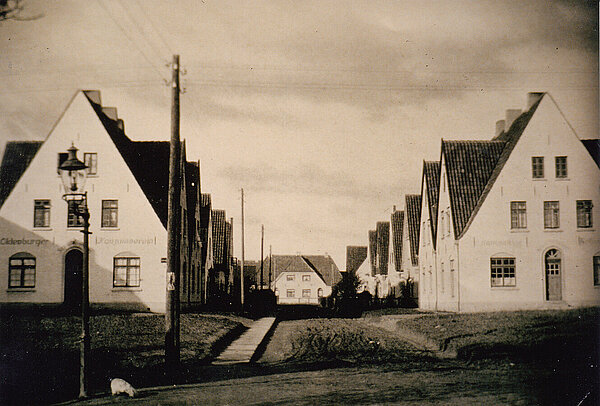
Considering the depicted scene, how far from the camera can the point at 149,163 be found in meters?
14.3

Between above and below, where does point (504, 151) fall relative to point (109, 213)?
above

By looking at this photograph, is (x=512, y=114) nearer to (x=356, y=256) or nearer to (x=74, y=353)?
(x=74, y=353)

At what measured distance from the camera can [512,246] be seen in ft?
42.3

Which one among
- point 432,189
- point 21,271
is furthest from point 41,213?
point 432,189

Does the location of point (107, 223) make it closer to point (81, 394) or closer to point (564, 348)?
point (81, 394)

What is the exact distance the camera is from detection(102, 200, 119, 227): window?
42.0 feet

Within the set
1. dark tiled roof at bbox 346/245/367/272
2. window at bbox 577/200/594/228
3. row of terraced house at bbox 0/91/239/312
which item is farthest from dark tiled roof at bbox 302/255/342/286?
window at bbox 577/200/594/228

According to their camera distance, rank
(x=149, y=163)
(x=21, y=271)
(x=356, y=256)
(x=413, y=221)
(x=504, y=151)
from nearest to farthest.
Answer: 1. (x=21, y=271)
2. (x=149, y=163)
3. (x=504, y=151)
4. (x=413, y=221)
5. (x=356, y=256)

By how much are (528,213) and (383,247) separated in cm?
3799

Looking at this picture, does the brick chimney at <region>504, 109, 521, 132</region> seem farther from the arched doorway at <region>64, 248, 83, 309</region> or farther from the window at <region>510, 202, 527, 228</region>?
the arched doorway at <region>64, 248, 83, 309</region>

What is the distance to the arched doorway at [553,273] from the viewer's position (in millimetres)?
11750

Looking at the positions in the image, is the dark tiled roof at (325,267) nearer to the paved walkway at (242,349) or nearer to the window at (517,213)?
the paved walkway at (242,349)

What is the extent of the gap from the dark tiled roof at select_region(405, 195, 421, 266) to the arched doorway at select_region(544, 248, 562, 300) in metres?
24.0

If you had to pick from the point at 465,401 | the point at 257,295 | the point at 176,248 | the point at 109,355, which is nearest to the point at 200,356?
the point at 109,355
